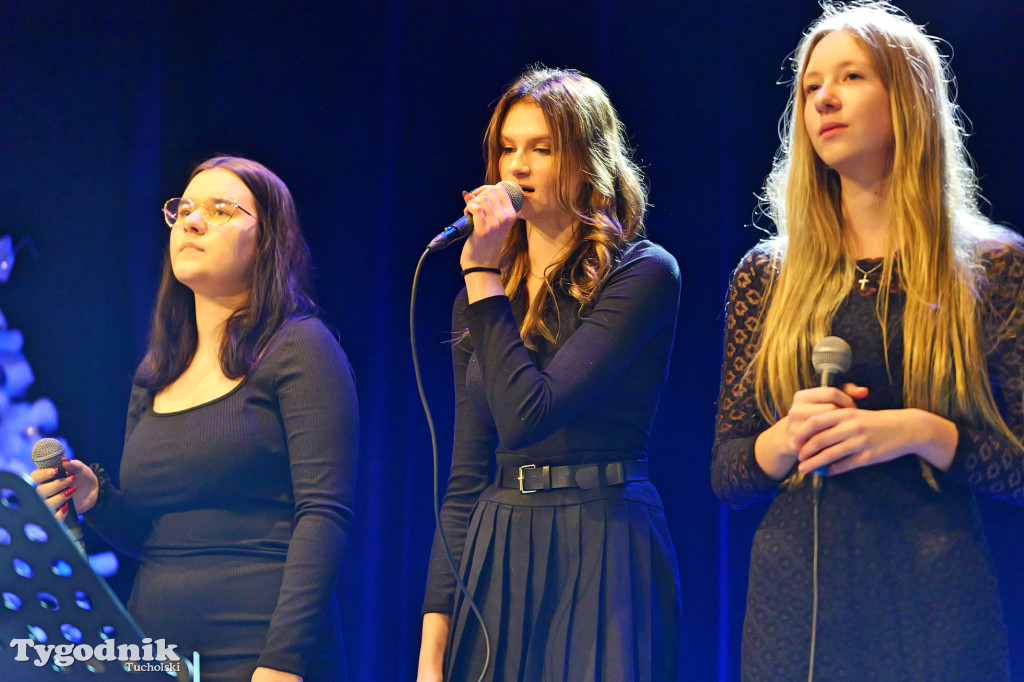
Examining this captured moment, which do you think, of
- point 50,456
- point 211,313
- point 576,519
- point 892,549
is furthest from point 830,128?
point 50,456

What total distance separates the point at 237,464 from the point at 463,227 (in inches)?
24.6

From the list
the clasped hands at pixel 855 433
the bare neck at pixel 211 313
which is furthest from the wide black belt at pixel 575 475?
the bare neck at pixel 211 313

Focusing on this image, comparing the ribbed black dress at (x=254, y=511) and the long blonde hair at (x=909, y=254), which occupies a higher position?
the long blonde hair at (x=909, y=254)

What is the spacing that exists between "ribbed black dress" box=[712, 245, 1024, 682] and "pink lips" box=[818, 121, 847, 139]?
0.66 ft

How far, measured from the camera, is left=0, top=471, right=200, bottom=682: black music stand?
4.17 ft

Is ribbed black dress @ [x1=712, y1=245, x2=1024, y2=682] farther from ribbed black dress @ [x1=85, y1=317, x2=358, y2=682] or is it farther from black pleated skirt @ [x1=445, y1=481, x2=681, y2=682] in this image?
ribbed black dress @ [x1=85, y1=317, x2=358, y2=682]

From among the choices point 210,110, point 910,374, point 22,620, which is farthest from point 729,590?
point 210,110

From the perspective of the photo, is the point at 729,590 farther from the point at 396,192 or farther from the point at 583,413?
the point at 396,192

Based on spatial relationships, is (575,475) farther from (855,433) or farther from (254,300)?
(254,300)

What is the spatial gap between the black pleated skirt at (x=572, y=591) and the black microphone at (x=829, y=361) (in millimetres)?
391

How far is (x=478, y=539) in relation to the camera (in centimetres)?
160

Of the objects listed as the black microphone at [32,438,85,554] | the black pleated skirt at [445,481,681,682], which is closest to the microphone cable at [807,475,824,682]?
the black pleated skirt at [445,481,681,682]

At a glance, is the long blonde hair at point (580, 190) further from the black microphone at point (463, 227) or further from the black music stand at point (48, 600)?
the black music stand at point (48, 600)

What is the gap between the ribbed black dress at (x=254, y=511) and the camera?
1.67 meters
